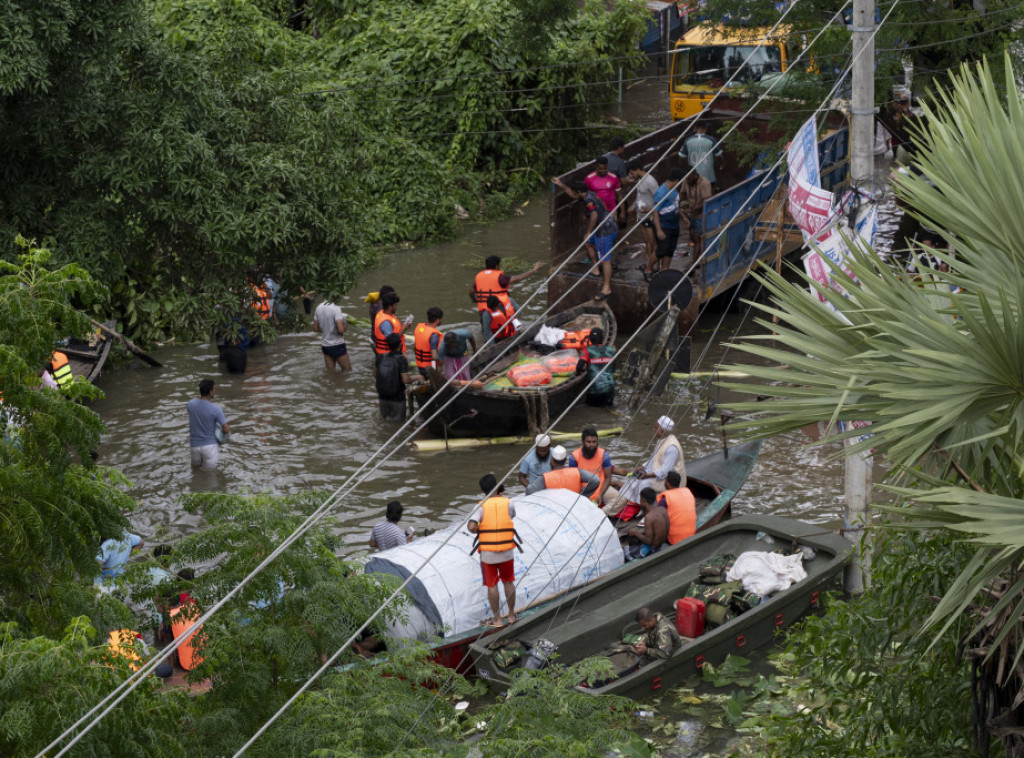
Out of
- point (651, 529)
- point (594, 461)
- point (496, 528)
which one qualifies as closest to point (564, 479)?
point (594, 461)

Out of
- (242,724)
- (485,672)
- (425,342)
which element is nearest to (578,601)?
(485,672)

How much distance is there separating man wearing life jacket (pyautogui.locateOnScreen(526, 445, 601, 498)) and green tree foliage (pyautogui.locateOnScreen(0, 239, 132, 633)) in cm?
721

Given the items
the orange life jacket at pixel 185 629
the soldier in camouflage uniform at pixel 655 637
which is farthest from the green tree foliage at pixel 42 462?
the soldier in camouflage uniform at pixel 655 637

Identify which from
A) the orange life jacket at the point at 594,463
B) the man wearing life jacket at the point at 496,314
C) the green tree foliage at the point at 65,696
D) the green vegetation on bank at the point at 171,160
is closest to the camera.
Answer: the green tree foliage at the point at 65,696

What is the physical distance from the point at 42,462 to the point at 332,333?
12.6 metres

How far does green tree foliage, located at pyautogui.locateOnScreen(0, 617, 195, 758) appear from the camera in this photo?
18.7 ft

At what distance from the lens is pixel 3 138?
43.3 ft

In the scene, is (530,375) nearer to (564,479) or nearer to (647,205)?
(564,479)

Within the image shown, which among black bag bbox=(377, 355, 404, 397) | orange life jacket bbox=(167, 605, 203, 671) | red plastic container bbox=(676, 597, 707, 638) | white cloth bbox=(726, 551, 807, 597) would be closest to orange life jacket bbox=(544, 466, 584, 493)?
white cloth bbox=(726, 551, 807, 597)

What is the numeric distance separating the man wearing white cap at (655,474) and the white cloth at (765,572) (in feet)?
5.53

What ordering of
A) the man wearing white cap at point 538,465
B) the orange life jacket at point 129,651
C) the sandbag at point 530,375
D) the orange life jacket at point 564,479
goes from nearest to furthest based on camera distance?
the orange life jacket at point 129,651
the orange life jacket at point 564,479
the man wearing white cap at point 538,465
the sandbag at point 530,375

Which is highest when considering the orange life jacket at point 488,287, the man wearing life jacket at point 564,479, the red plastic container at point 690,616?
the orange life jacket at point 488,287

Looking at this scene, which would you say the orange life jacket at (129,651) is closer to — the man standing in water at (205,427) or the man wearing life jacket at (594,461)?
A: the man wearing life jacket at (594,461)

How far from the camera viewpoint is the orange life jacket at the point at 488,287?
18562 millimetres
